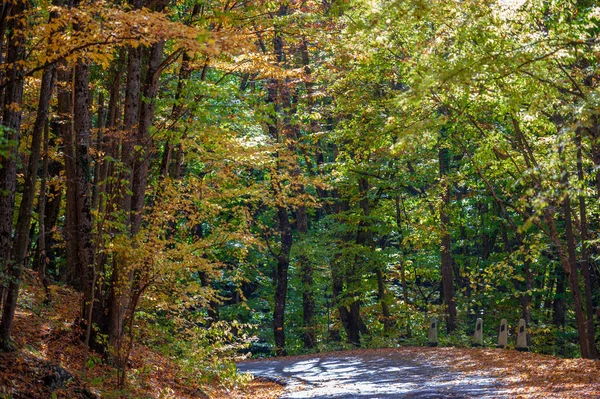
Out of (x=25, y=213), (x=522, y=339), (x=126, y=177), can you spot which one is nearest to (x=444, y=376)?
(x=522, y=339)

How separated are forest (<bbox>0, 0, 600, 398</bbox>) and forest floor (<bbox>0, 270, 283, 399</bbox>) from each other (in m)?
0.17

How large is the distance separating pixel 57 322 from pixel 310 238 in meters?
13.9

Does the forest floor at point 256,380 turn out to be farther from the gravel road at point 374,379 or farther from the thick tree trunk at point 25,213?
the thick tree trunk at point 25,213

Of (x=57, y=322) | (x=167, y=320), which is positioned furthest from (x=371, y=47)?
(x=57, y=322)

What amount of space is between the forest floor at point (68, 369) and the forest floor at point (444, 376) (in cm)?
137

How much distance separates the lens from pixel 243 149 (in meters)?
16.7

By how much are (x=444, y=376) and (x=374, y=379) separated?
1.52 m

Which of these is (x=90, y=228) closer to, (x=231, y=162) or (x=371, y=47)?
(x=231, y=162)

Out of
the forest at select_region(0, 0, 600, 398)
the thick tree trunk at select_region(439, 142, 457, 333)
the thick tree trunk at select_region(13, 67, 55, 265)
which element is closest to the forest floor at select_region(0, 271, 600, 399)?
the forest at select_region(0, 0, 600, 398)

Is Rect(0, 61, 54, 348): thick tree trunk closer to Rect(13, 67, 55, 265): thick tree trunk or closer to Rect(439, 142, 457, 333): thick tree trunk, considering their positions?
Rect(13, 67, 55, 265): thick tree trunk

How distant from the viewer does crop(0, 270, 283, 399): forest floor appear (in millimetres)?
9172

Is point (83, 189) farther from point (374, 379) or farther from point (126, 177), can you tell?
point (374, 379)

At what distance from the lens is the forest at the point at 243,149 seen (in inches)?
369

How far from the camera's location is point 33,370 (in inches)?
370
